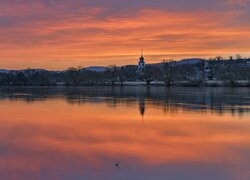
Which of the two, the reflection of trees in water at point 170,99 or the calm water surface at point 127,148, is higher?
the reflection of trees in water at point 170,99

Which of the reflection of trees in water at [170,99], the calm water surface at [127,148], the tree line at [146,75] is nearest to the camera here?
the calm water surface at [127,148]

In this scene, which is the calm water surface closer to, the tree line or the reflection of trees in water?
the reflection of trees in water

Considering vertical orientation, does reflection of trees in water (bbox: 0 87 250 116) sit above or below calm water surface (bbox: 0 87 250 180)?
above

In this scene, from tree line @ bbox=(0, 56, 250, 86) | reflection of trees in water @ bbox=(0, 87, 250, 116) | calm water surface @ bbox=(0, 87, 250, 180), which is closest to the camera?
calm water surface @ bbox=(0, 87, 250, 180)

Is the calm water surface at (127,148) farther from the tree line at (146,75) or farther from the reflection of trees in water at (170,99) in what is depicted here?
the tree line at (146,75)

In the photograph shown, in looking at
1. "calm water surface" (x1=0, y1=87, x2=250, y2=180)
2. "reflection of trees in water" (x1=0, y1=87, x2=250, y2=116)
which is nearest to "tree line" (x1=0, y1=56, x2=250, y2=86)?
"reflection of trees in water" (x1=0, y1=87, x2=250, y2=116)

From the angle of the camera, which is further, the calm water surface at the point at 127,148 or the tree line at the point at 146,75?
the tree line at the point at 146,75

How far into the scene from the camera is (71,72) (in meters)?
126

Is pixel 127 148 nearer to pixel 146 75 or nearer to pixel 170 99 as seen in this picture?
pixel 170 99

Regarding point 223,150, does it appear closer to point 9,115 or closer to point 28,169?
point 28,169

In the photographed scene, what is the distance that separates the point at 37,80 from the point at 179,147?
114100mm

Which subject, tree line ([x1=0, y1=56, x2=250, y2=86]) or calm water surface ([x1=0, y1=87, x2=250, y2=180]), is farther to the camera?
tree line ([x1=0, y1=56, x2=250, y2=86])

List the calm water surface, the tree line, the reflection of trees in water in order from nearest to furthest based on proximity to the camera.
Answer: the calm water surface → the reflection of trees in water → the tree line

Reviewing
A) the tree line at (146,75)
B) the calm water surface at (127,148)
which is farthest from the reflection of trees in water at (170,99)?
the tree line at (146,75)
